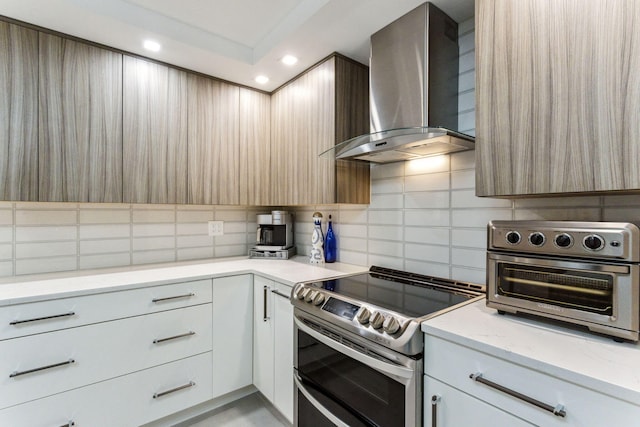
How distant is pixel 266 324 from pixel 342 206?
3.24 ft

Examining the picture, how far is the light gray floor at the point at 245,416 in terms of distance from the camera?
6.13 feet

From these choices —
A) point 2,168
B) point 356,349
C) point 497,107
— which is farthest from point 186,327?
point 497,107

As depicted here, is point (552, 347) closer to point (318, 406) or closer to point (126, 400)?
point (318, 406)

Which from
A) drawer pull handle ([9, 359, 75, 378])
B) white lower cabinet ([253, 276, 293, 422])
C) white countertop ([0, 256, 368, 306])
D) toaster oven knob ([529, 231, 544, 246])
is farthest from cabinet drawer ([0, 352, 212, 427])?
toaster oven knob ([529, 231, 544, 246])

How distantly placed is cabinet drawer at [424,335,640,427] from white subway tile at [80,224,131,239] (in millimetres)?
2102

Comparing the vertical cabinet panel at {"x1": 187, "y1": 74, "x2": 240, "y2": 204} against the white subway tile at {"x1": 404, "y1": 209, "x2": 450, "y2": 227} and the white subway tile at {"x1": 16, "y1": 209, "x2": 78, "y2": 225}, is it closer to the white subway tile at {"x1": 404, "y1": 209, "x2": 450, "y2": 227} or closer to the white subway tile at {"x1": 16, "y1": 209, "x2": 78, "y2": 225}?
the white subway tile at {"x1": 16, "y1": 209, "x2": 78, "y2": 225}

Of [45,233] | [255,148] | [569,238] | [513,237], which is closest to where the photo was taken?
[569,238]

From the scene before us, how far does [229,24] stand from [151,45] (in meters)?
0.49

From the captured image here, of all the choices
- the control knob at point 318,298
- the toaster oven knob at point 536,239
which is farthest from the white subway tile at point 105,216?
the toaster oven knob at point 536,239

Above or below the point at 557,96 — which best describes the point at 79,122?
above

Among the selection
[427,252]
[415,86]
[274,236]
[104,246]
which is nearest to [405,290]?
[427,252]

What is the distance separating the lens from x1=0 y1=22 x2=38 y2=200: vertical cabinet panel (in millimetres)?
1539

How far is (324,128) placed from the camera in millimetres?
1949

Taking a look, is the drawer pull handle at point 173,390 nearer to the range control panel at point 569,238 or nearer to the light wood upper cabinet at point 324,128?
the light wood upper cabinet at point 324,128
